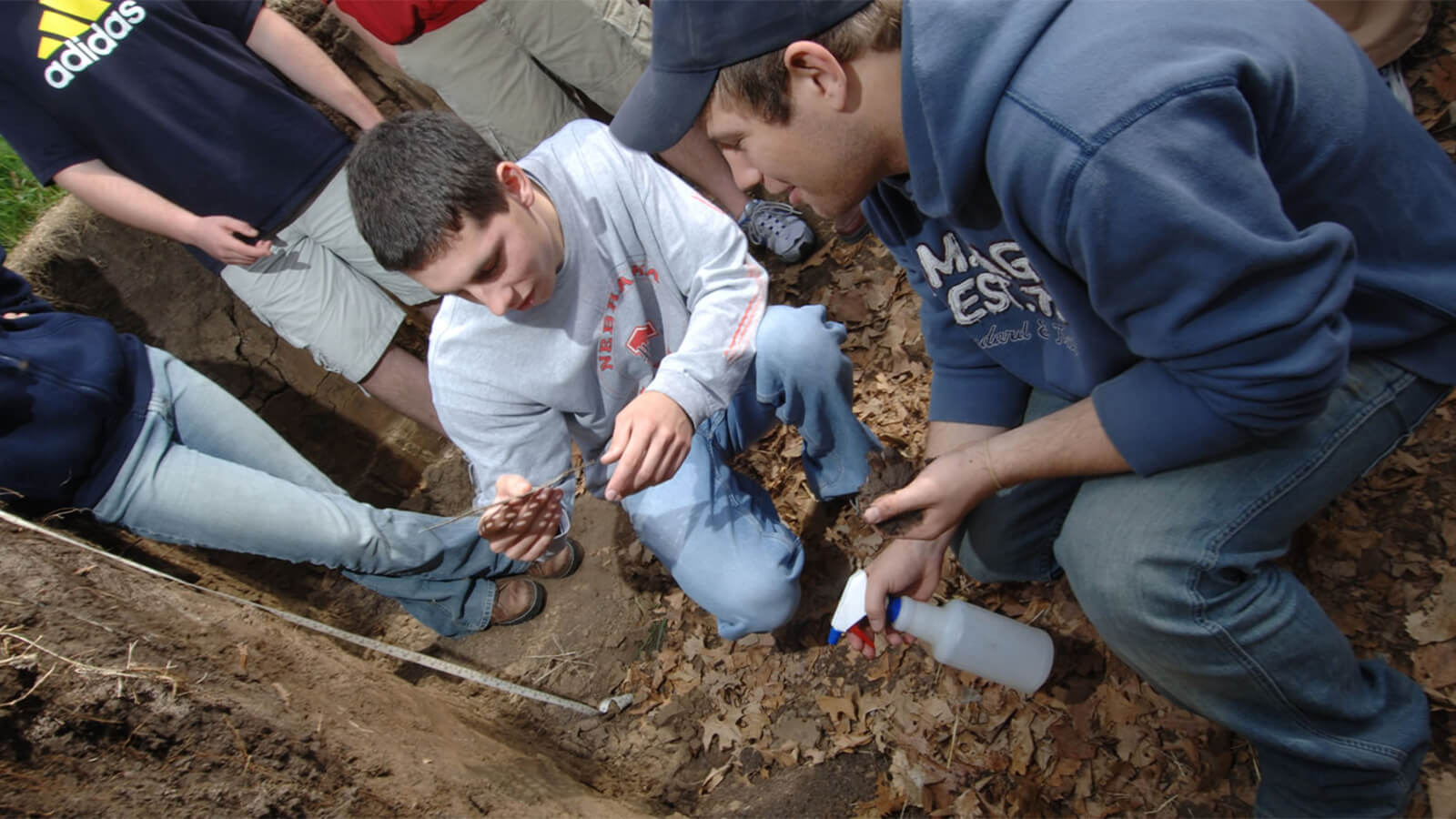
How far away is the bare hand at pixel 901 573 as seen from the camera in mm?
2205

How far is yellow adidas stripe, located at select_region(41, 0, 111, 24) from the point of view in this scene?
2.81m

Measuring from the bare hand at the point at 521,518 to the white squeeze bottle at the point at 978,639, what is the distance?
0.91 m

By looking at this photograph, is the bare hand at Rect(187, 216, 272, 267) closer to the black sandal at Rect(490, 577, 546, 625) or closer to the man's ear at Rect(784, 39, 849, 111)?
the black sandal at Rect(490, 577, 546, 625)

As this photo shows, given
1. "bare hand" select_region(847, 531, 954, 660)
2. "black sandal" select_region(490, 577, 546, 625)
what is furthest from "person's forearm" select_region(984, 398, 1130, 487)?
"black sandal" select_region(490, 577, 546, 625)

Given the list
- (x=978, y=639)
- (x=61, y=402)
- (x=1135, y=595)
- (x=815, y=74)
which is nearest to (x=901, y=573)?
(x=978, y=639)

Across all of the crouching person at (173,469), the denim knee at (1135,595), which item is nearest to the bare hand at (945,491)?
the denim knee at (1135,595)

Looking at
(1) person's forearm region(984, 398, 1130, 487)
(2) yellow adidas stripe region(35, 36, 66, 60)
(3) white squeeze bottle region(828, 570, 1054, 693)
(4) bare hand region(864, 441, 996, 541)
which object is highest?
(2) yellow adidas stripe region(35, 36, 66, 60)

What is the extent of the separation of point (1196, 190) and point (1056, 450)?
2.21 ft

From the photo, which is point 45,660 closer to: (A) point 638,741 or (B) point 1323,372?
(A) point 638,741

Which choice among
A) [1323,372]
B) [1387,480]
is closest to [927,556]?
[1323,372]

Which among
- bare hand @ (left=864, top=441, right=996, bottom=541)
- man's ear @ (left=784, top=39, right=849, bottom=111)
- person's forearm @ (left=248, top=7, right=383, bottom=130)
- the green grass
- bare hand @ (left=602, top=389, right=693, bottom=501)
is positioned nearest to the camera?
man's ear @ (left=784, top=39, right=849, bottom=111)

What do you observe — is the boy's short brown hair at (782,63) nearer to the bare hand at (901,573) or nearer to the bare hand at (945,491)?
the bare hand at (945,491)

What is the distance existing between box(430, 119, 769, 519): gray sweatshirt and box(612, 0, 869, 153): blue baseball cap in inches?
32.6

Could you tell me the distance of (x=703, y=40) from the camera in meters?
1.38
